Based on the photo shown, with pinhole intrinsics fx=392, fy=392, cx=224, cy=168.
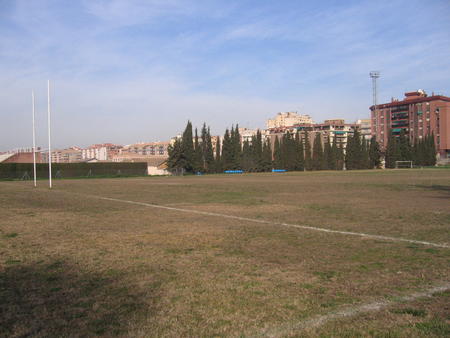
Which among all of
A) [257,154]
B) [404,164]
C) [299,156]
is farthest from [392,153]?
[257,154]

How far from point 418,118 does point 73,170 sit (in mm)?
94385

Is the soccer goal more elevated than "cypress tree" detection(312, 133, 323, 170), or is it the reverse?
"cypress tree" detection(312, 133, 323, 170)

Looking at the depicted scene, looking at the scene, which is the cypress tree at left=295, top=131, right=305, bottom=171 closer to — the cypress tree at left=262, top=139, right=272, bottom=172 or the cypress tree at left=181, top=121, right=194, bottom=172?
the cypress tree at left=262, top=139, right=272, bottom=172

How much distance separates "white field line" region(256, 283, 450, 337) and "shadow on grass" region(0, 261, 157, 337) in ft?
4.39

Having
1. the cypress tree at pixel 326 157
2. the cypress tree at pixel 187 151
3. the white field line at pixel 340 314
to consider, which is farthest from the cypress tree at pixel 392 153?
the white field line at pixel 340 314

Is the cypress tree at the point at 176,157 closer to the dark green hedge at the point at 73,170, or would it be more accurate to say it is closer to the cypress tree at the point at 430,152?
the dark green hedge at the point at 73,170

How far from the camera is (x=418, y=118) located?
367 feet

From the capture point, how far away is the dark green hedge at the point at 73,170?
181ft

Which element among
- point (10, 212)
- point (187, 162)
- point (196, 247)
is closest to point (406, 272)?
point (196, 247)

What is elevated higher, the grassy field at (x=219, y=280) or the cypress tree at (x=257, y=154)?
the cypress tree at (x=257, y=154)

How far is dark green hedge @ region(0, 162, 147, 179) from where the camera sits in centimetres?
5528

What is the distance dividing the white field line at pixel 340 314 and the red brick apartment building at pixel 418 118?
105 m

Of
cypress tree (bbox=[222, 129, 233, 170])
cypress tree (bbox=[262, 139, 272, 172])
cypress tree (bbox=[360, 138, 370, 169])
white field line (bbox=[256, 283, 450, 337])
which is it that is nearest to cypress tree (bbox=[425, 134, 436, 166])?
cypress tree (bbox=[360, 138, 370, 169])

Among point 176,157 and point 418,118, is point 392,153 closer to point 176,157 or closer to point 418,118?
point 418,118
